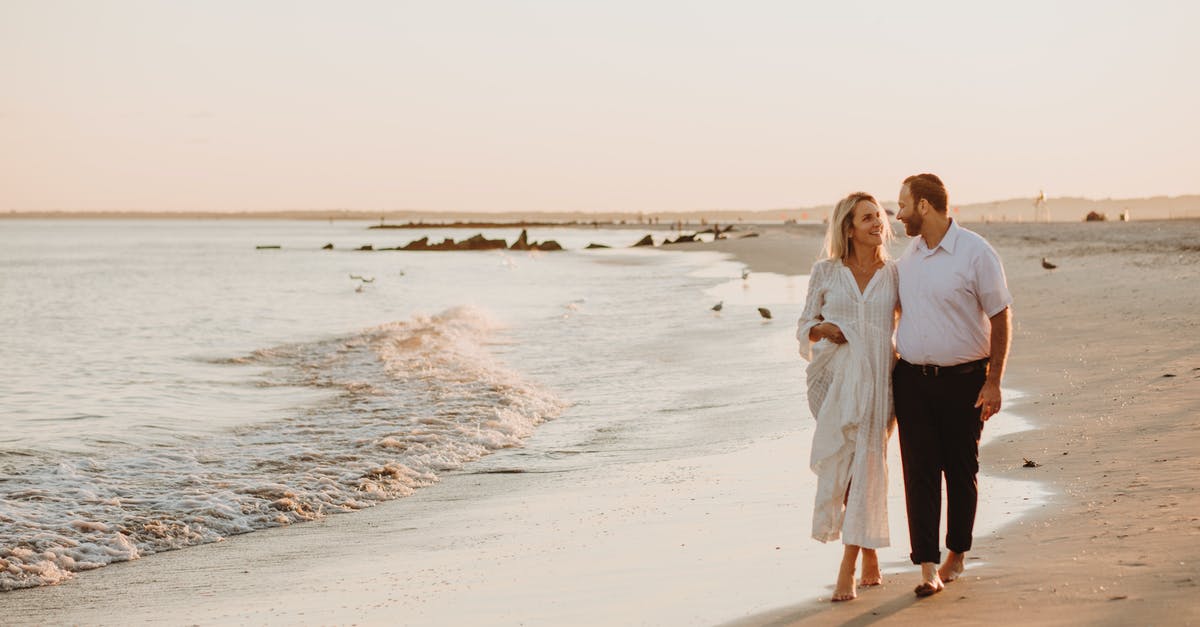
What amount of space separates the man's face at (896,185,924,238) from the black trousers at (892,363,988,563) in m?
0.65

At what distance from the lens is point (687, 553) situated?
20.5 feet

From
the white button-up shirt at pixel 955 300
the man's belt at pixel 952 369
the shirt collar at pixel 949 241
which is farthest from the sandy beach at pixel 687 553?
the shirt collar at pixel 949 241

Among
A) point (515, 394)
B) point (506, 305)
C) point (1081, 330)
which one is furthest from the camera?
point (506, 305)

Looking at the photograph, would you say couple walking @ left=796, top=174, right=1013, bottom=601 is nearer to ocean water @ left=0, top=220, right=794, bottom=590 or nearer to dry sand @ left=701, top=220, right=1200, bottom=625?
dry sand @ left=701, top=220, right=1200, bottom=625

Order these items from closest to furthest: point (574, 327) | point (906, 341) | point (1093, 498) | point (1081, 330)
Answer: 1. point (906, 341)
2. point (1093, 498)
3. point (1081, 330)
4. point (574, 327)

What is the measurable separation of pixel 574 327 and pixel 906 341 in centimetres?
1822

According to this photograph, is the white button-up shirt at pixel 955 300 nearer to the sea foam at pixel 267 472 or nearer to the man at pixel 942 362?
the man at pixel 942 362

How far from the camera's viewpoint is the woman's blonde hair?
210 inches

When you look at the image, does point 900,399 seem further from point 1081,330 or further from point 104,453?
point 1081,330

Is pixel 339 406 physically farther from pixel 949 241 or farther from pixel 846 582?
pixel 949 241

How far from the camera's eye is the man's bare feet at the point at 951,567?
525 cm

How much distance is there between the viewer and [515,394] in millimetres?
13641

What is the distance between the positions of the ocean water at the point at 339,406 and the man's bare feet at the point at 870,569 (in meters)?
0.25

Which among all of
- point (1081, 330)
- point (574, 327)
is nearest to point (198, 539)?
point (1081, 330)
